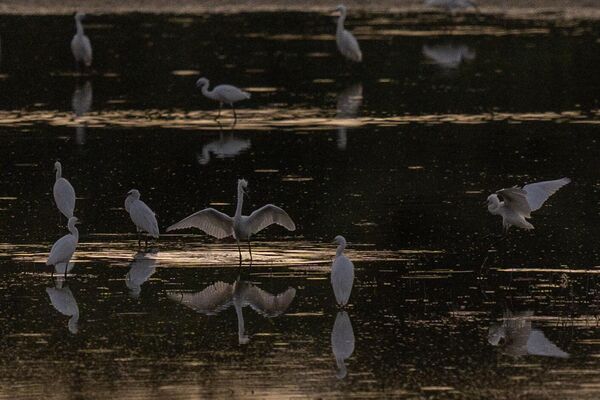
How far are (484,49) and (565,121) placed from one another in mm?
11608

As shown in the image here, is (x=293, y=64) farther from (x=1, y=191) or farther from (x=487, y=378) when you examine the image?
(x=487, y=378)

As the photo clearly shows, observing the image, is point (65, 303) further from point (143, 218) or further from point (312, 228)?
point (312, 228)

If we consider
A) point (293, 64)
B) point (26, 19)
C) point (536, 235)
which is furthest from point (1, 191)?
point (26, 19)

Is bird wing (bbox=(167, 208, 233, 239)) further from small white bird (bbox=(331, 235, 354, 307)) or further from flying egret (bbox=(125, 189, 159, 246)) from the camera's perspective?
small white bird (bbox=(331, 235, 354, 307))

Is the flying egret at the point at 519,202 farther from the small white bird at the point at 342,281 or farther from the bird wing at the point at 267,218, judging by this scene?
the small white bird at the point at 342,281

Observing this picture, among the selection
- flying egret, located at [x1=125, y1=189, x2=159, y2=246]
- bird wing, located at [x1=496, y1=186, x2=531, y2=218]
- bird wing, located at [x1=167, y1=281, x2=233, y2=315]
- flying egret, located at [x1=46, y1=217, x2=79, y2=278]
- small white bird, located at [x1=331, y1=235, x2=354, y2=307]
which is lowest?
small white bird, located at [x1=331, y1=235, x2=354, y2=307]

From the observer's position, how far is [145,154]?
22.6 meters

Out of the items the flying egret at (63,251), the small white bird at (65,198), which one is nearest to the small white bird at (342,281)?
the flying egret at (63,251)

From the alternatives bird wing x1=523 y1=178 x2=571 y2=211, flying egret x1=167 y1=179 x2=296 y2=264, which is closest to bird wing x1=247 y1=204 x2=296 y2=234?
flying egret x1=167 y1=179 x2=296 y2=264

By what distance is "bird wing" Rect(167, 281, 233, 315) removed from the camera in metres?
13.5

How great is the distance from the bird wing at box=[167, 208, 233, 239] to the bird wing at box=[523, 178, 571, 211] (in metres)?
2.99

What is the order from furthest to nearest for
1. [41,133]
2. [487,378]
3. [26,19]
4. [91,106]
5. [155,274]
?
[26,19] < [91,106] < [41,133] < [155,274] < [487,378]

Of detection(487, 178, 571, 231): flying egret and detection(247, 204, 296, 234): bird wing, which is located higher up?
detection(487, 178, 571, 231): flying egret

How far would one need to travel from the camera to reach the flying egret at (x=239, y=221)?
15164mm
